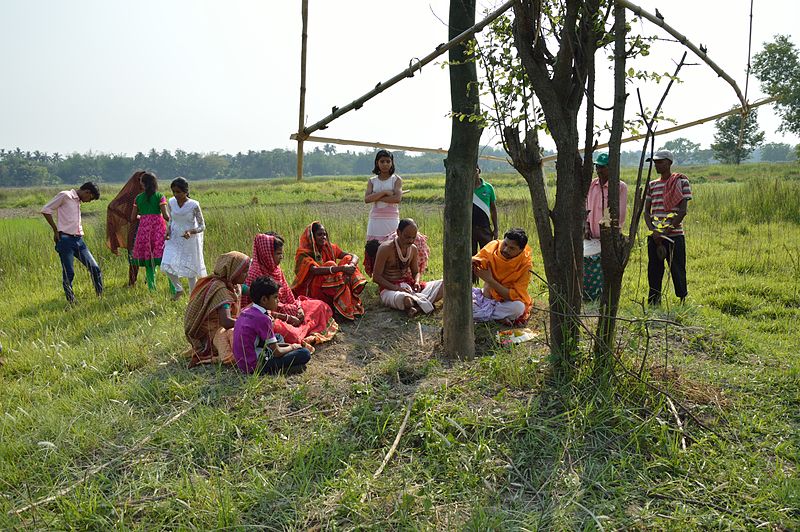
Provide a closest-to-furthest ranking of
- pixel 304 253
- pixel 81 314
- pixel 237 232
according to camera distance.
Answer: pixel 304 253 < pixel 81 314 < pixel 237 232

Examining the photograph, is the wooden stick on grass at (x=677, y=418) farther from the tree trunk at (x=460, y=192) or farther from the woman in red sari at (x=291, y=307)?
the woman in red sari at (x=291, y=307)

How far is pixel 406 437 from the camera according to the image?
3.33 meters

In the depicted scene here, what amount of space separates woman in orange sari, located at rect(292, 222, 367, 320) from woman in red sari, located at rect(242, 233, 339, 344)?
11.1 inches

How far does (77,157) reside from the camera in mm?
88312

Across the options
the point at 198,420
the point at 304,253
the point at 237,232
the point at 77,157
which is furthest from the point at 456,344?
the point at 77,157

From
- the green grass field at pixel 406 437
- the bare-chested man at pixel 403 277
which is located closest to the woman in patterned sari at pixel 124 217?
the green grass field at pixel 406 437

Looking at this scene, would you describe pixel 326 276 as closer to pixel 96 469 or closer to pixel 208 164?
pixel 96 469

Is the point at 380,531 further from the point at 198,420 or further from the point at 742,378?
the point at 742,378

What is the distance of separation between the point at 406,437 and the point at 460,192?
174 centimetres

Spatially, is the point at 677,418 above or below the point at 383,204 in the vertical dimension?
below

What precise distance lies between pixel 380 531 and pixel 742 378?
2.67m

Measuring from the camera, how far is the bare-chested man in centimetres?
575

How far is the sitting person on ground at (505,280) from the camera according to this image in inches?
209

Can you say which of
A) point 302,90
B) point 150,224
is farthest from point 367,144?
point 150,224
